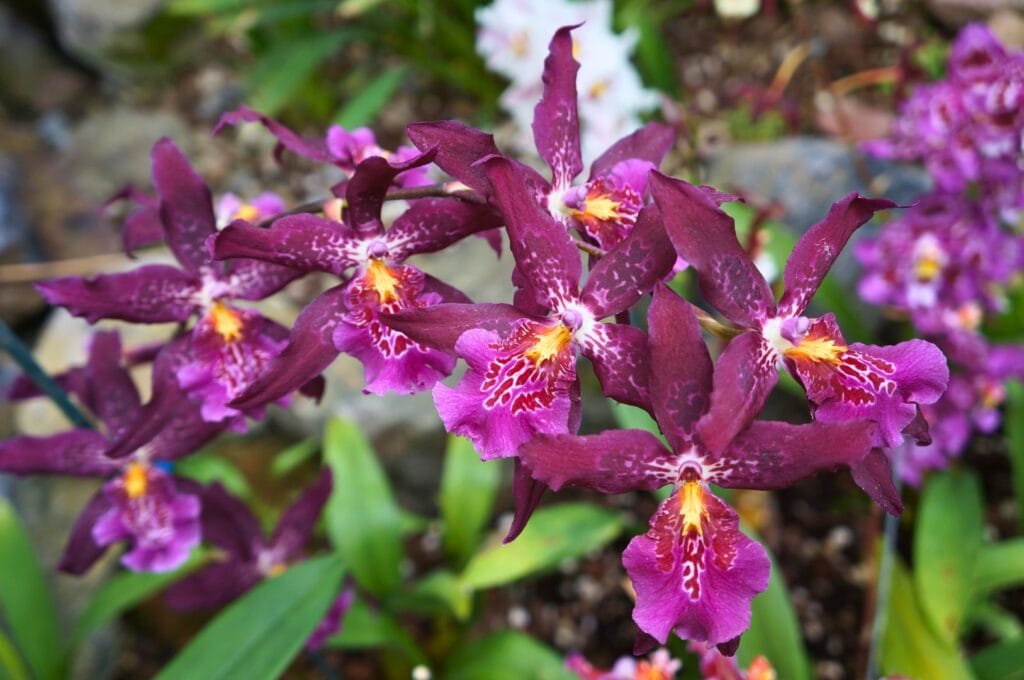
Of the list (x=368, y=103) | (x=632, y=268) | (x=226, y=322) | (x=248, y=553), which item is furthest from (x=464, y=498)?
(x=368, y=103)

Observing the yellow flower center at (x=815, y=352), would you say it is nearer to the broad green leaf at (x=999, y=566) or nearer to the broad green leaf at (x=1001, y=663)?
the broad green leaf at (x=1001, y=663)

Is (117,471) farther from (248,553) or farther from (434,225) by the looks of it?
(434,225)

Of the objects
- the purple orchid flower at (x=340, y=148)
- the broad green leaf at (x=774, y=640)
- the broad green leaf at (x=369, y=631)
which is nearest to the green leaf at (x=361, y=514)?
the broad green leaf at (x=369, y=631)

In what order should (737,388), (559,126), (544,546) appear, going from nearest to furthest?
(737,388), (559,126), (544,546)

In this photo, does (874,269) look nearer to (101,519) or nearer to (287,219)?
(287,219)

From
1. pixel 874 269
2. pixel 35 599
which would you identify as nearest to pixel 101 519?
pixel 35 599
